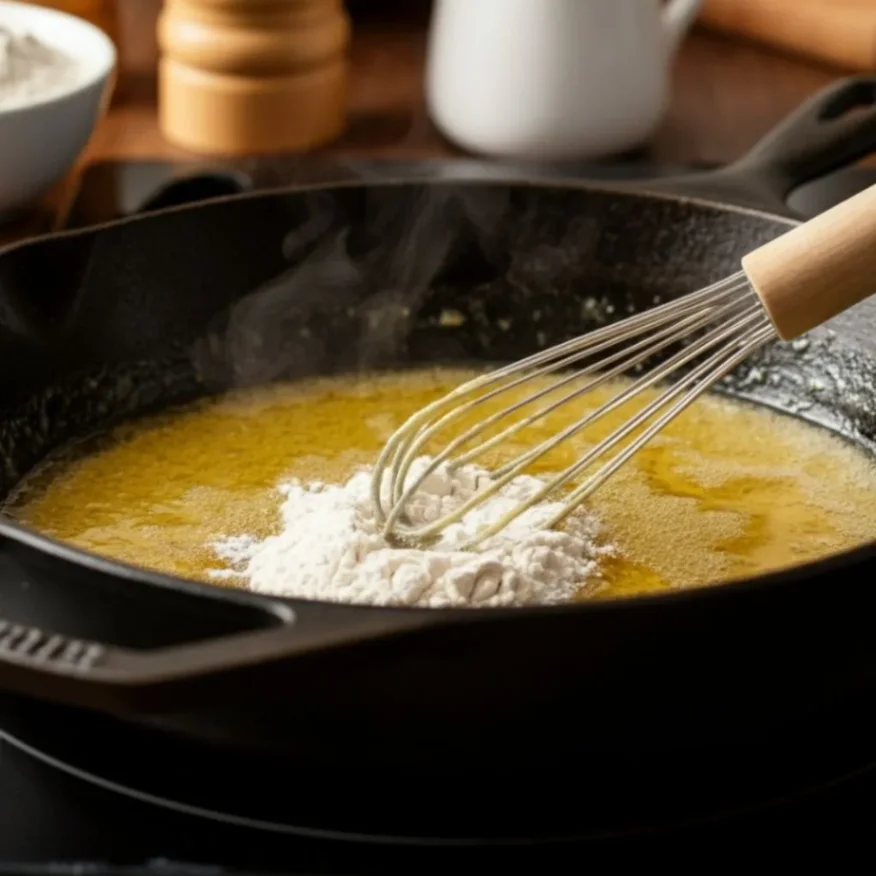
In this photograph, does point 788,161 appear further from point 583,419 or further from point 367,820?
point 367,820

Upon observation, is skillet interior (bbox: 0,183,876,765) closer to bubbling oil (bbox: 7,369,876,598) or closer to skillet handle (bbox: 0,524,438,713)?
bubbling oil (bbox: 7,369,876,598)

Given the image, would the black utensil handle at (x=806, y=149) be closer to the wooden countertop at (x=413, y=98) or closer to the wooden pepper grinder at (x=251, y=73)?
the wooden countertop at (x=413, y=98)

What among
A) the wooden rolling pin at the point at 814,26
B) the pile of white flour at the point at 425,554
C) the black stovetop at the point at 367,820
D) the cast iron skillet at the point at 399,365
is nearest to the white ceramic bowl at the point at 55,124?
the cast iron skillet at the point at 399,365

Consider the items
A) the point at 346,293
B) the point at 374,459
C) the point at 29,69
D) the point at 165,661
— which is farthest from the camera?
the point at 29,69

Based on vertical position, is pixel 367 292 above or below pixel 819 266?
below

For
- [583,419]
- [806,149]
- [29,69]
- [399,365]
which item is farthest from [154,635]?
[29,69]

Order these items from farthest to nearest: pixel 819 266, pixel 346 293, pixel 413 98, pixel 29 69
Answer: pixel 413 98 → pixel 29 69 → pixel 346 293 → pixel 819 266

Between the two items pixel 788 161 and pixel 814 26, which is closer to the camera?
pixel 788 161

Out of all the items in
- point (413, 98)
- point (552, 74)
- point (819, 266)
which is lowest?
point (413, 98)

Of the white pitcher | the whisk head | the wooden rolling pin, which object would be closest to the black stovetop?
the whisk head
